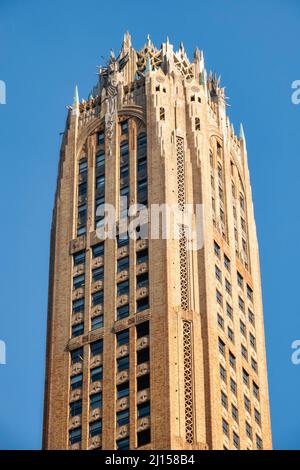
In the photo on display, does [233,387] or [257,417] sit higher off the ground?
[233,387]

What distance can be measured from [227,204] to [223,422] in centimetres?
2634

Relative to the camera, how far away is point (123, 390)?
15050 cm

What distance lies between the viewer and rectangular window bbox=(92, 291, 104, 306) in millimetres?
158000

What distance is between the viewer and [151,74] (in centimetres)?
17225

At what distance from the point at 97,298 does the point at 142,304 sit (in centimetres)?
529

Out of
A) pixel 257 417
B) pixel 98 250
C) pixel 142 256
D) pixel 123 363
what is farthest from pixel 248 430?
pixel 98 250

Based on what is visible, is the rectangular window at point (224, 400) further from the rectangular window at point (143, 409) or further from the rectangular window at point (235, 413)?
the rectangular window at point (143, 409)

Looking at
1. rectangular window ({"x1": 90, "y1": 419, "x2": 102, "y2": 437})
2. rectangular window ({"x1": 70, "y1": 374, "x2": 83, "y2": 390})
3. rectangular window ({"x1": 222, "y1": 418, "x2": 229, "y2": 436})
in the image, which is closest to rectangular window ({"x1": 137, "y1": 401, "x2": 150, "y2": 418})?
rectangular window ({"x1": 90, "y1": 419, "x2": 102, "y2": 437})

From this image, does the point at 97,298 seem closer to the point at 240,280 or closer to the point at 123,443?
the point at 240,280

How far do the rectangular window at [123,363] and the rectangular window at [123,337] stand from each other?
148 centimetres

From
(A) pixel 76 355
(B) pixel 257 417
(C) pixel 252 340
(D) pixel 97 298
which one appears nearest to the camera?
(A) pixel 76 355
